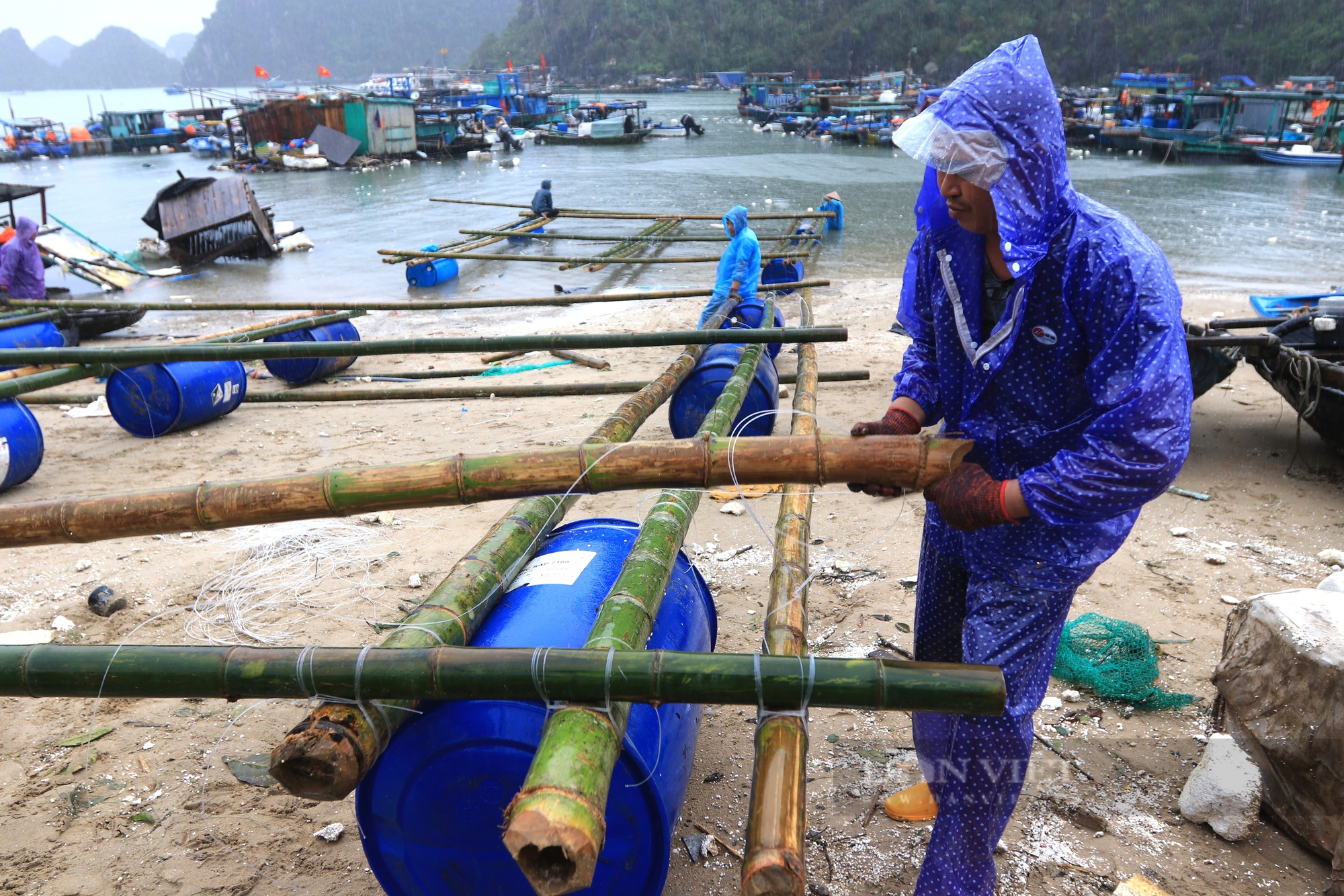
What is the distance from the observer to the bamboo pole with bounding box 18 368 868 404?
6.89 metres

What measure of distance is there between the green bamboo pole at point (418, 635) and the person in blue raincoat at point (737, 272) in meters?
4.31

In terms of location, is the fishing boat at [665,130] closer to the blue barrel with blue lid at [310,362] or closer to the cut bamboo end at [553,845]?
the blue barrel with blue lid at [310,362]

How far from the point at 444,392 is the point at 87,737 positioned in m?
4.32

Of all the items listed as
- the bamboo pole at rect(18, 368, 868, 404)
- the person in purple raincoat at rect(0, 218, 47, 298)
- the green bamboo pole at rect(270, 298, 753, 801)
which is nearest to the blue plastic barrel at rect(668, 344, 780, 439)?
the bamboo pole at rect(18, 368, 868, 404)

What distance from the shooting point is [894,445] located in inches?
85.5

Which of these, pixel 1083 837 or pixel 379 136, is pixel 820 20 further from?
pixel 1083 837

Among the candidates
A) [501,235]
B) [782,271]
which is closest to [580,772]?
[782,271]

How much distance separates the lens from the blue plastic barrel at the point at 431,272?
624 inches

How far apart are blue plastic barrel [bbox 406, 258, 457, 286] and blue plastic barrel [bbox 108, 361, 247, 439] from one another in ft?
27.4

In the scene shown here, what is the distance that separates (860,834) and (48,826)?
3.06 metres

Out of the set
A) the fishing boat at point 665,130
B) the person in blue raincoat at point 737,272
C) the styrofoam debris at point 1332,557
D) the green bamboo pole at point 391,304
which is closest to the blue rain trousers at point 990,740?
the styrofoam debris at point 1332,557

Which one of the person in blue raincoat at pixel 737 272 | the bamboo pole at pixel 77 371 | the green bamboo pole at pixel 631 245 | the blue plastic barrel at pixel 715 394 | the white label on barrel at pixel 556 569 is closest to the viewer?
the white label on barrel at pixel 556 569

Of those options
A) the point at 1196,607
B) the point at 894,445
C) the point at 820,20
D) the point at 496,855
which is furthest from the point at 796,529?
the point at 820,20

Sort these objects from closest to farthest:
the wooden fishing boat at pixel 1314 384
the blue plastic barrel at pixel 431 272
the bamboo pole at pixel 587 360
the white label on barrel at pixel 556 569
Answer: the white label on barrel at pixel 556 569
the wooden fishing boat at pixel 1314 384
the bamboo pole at pixel 587 360
the blue plastic barrel at pixel 431 272
